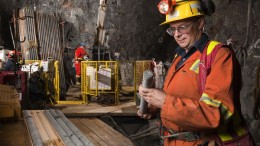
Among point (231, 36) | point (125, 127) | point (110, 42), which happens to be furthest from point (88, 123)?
point (110, 42)

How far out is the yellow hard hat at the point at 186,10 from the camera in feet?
7.28

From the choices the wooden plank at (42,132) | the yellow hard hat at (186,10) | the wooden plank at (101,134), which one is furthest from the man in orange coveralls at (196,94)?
the wooden plank at (101,134)

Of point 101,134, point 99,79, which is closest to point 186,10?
point 101,134

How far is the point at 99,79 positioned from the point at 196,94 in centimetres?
842

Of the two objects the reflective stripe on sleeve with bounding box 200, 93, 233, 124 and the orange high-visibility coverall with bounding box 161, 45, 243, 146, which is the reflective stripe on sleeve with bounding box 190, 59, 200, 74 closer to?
the orange high-visibility coverall with bounding box 161, 45, 243, 146

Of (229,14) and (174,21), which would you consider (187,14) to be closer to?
(174,21)

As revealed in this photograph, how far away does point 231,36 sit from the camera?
8711mm

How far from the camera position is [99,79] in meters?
10.4

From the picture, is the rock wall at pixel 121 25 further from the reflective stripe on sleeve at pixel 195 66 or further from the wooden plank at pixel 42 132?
the reflective stripe on sleeve at pixel 195 66

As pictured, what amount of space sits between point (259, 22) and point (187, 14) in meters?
6.49

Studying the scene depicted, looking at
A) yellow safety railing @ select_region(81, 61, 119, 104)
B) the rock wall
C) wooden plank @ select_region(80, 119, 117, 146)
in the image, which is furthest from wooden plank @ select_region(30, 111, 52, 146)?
the rock wall

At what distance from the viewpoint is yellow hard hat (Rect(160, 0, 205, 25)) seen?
2219mm

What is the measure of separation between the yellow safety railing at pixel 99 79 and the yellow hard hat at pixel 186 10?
799 cm

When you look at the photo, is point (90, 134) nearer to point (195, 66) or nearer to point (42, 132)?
point (42, 132)
